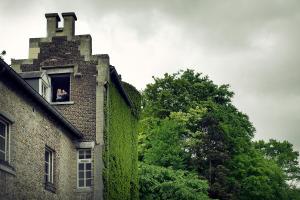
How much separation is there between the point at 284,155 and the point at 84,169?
1624 inches

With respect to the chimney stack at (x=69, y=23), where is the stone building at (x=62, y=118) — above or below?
below

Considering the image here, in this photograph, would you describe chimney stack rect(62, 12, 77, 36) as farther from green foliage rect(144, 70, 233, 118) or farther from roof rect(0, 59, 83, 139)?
green foliage rect(144, 70, 233, 118)

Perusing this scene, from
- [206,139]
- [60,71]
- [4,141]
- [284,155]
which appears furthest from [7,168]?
[284,155]

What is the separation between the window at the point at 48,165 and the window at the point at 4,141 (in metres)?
4.30

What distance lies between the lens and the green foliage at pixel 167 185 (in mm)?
37562

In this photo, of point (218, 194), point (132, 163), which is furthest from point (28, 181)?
point (218, 194)

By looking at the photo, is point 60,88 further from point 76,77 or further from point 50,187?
point 50,187

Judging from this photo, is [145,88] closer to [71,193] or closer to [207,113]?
[207,113]

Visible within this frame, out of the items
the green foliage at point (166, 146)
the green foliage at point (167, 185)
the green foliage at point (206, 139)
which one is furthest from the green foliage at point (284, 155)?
the green foliage at point (167, 185)

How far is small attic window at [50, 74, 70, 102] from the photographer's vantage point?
27.1 meters

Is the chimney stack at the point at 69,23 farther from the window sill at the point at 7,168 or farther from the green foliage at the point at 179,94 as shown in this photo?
the green foliage at the point at 179,94

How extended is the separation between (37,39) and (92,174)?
7116 mm

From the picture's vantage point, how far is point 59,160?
23.3m

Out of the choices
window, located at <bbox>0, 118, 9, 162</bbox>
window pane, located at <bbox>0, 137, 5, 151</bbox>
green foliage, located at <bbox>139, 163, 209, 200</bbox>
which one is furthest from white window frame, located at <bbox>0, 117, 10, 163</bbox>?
green foliage, located at <bbox>139, 163, 209, 200</bbox>
